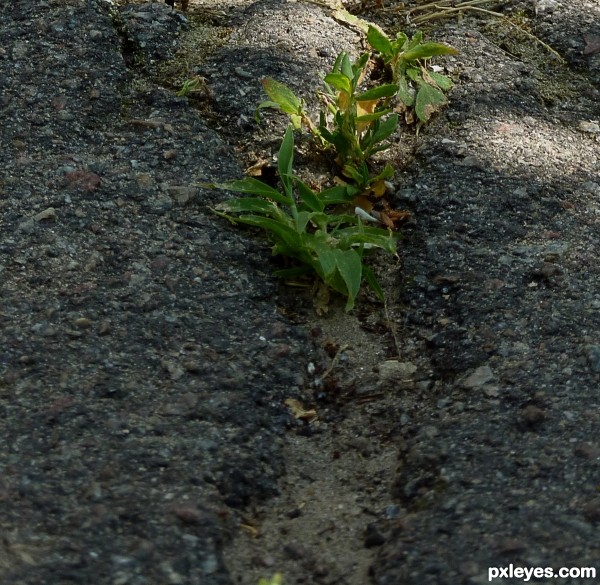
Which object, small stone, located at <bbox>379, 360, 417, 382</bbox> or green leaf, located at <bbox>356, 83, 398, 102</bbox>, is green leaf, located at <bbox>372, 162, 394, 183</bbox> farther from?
small stone, located at <bbox>379, 360, 417, 382</bbox>

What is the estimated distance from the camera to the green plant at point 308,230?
6.57 ft

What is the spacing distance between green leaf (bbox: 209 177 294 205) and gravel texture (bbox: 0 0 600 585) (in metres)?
0.09

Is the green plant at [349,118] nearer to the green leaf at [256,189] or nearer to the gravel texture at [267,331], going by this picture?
the gravel texture at [267,331]

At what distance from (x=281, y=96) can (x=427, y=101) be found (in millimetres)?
396

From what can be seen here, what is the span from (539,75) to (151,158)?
3.56ft

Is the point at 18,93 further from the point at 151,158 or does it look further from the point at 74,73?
the point at 151,158

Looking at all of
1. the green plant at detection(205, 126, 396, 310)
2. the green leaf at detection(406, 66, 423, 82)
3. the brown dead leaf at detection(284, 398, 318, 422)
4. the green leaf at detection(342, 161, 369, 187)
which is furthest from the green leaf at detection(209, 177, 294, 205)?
the green leaf at detection(406, 66, 423, 82)

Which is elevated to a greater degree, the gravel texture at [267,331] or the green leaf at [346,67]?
the green leaf at [346,67]

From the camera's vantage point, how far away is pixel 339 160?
7.66 ft

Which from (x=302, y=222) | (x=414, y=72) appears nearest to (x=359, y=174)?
(x=302, y=222)

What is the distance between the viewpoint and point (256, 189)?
2111 mm

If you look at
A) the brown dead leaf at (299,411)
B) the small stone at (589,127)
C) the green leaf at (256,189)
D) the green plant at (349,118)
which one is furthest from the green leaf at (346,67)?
the brown dead leaf at (299,411)

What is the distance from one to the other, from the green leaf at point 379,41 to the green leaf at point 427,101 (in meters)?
0.13

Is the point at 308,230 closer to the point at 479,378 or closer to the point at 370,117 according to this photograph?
the point at 370,117
